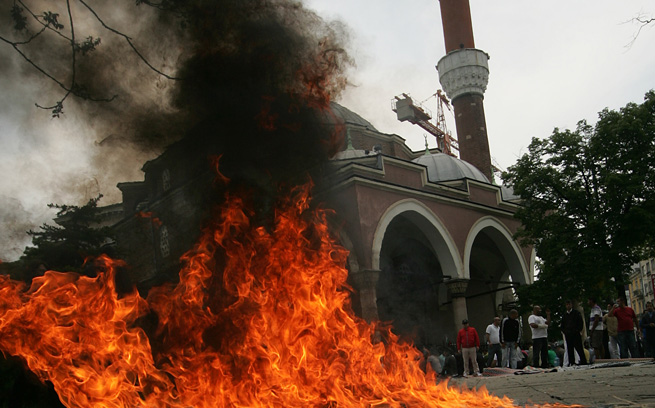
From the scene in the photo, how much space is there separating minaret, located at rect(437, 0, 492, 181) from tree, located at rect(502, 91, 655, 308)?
10134 mm

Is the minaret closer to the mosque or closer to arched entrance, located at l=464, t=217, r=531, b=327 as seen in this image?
the mosque

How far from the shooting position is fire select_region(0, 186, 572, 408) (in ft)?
19.0

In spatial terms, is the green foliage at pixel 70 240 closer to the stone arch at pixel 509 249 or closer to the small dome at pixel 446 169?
the stone arch at pixel 509 249

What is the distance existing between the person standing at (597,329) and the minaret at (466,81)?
661 inches

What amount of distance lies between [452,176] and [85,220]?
17.8 m

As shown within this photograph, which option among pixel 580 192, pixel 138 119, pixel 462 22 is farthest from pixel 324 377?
pixel 462 22

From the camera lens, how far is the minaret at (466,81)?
99.2 feet

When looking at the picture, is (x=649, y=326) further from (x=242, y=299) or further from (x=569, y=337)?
(x=242, y=299)

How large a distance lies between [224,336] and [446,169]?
19.1 m

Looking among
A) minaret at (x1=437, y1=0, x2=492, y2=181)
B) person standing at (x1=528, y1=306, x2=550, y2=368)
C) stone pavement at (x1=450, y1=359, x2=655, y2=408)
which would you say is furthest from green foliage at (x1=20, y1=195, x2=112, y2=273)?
minaret at (x1=437, y1=0, x2=492, y2=181)

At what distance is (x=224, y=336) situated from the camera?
6684mm

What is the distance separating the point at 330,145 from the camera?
8648mm

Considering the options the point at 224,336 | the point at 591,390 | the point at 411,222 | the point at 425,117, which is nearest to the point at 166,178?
the point at 224,336

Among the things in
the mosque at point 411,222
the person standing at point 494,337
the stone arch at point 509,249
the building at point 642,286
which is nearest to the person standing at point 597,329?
the person standing at point 494,337
